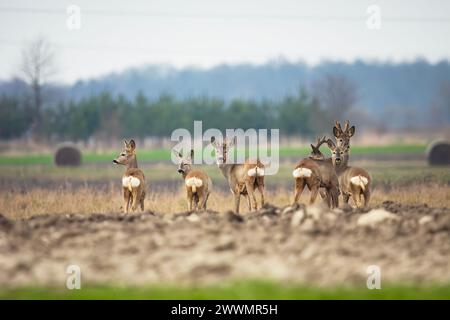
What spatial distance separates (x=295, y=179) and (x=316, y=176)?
15.6 inches

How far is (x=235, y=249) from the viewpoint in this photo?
14.1 metres

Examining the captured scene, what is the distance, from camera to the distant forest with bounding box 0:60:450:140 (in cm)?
8381

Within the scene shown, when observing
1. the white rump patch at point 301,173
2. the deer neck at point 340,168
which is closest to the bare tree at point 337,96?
the deer neck at point 340,168

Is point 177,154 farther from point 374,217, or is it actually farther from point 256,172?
point 374,217

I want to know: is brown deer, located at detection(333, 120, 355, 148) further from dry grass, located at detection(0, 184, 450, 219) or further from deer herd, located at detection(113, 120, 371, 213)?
dry grass, located at detection(0, 184, 450, 219)

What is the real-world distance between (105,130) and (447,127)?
45.9 meters

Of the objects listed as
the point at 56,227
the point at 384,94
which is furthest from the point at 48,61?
the point at 384,94

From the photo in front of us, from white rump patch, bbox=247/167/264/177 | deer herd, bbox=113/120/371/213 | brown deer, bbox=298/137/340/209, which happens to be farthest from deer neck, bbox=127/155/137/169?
brown deer, bbox=298/137/340/209

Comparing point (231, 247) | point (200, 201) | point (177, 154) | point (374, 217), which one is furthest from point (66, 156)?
point (231, 247)

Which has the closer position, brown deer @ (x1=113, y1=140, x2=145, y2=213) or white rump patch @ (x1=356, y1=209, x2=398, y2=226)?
white rump patch @ (x1=356, y1=209, x2=398, y2=226)

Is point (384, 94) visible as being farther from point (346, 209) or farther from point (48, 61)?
point (346, 209)

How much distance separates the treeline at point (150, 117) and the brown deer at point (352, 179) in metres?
62.3
